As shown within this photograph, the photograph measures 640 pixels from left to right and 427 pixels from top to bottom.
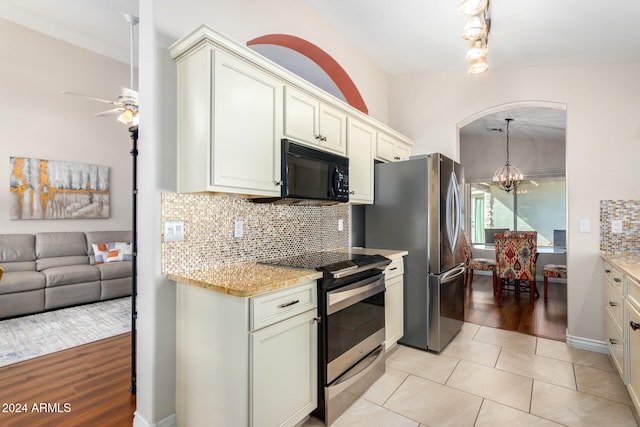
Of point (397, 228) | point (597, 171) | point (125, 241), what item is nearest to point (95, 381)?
point (397, 228)

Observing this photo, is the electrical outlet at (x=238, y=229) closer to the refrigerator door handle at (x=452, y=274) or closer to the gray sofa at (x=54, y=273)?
the refrigerator door handle at (x=452, y=274)

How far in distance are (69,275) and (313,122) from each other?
13.5 ft

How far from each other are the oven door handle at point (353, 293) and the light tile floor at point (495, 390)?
0.69 metres

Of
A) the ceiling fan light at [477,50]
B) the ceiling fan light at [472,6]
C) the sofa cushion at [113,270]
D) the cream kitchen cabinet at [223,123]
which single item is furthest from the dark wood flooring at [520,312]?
the sofa cushion at [113,270]

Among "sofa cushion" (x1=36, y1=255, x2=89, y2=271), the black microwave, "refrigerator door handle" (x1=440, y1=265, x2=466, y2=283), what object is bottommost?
"sofa cushion" (x1=36, y1=255, x2=89, y2=271)

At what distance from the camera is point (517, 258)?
4770 millimetres

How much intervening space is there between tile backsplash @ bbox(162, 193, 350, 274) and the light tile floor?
118 centimetres

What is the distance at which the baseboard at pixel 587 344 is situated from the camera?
115 inches

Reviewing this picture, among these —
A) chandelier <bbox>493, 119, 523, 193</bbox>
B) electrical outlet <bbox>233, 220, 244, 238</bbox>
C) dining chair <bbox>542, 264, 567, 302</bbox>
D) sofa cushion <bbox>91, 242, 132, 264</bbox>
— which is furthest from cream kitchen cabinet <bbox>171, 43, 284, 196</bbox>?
chandelier <bbox>493, 119, 523, 193</bbox>

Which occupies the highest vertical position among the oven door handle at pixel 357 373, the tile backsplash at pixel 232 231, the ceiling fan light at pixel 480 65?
the ceiling fan light at pixel 480 65

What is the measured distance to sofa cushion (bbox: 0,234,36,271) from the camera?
14.2ft

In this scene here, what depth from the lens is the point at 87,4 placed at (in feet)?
13.0

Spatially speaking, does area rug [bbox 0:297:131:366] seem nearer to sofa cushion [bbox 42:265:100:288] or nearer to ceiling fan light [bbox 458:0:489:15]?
sofa cushion [bbox 42:265:100:288]

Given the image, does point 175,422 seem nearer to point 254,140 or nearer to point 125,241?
point 254,140
